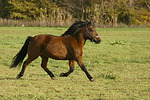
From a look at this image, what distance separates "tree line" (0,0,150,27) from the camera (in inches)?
1342

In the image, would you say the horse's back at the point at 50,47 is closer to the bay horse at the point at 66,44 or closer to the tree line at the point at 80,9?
the bay horse at the point at 66,44

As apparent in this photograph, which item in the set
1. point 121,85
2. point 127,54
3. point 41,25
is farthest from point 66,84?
point 41,25

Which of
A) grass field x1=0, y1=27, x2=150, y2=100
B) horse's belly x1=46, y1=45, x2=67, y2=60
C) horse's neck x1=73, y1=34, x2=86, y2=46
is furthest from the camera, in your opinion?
horse's neck x1=73, y1=34, x2=86, y2=46

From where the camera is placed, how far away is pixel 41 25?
95.4 ft

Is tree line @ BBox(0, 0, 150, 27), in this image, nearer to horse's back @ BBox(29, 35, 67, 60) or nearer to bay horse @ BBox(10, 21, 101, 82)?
bay horse @ BBox(10, 21, 101, 82)

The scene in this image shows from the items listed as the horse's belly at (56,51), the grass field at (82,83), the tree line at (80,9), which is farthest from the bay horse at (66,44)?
the tree line at (80,9)

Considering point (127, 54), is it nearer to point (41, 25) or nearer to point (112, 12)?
point (41, 25)

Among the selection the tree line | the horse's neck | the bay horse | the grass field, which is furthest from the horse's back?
the tree line

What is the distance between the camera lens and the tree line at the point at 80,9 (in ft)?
112

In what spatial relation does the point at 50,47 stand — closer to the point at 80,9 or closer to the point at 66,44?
the point at 66,44

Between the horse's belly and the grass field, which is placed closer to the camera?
the grass field

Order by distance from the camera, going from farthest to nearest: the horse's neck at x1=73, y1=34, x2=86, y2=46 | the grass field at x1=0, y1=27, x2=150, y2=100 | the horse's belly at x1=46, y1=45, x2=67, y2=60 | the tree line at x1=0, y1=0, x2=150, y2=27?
1. the tree line at x1=0, y1=0, x2=150, y2=27
2. the horse's neck at x1=73, y1=34, x2=86, y2=46
3. the horse's belly at x1=46, y1=45, x2=67, y2=60
4. the grass field at x1=0, y1=27, x2=150, y2=100

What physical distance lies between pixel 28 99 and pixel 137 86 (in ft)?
8.51

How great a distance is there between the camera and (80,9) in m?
36.2
